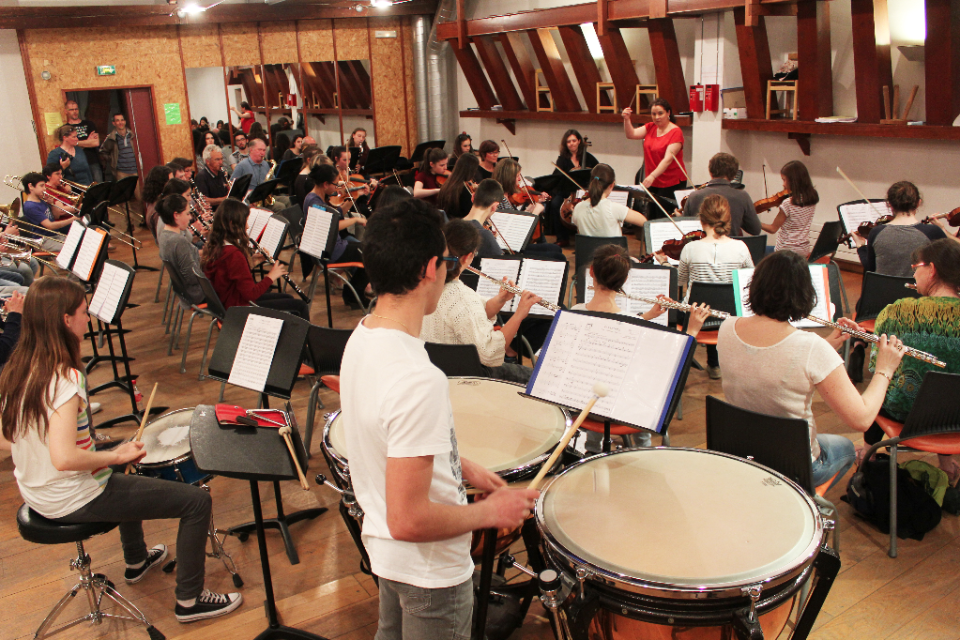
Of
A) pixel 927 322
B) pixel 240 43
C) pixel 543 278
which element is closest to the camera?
pixel 927 322

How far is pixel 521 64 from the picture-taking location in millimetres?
9578

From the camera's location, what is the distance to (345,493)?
1.91 m

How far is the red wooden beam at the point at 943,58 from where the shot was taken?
5.37 metres

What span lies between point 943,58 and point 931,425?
3.96 meters

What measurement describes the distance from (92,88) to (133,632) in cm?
881

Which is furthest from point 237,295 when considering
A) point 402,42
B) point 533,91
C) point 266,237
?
point 402,42

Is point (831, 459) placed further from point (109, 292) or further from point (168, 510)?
point (109, 292)

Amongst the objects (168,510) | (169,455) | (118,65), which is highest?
(118,65)

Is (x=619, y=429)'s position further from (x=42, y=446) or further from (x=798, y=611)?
(x=42, y=446)

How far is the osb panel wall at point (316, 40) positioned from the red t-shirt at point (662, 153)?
18.6 ft

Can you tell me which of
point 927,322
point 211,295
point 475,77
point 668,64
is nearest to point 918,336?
point 927,322

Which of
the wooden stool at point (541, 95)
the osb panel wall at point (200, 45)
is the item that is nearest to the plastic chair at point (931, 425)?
the wooden stool at point (541, 95)

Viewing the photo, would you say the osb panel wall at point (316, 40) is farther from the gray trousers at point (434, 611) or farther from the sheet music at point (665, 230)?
the gray trousers at point (434, 611)

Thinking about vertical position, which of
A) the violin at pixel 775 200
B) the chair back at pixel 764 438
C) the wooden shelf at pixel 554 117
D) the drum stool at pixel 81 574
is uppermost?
the wooden shelf at pixel 554 117
